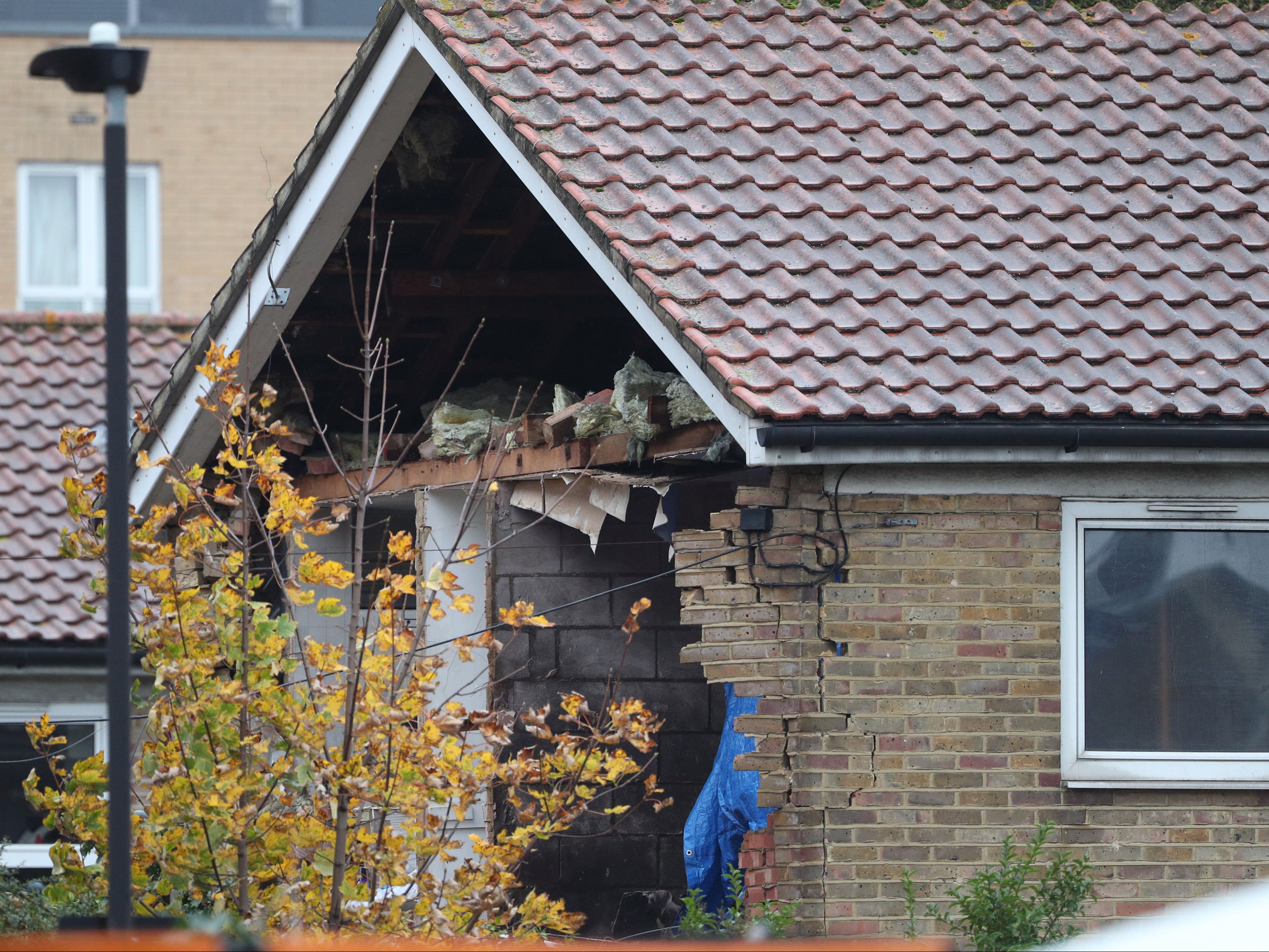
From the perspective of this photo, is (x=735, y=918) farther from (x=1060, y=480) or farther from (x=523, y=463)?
(x=523, y=463)

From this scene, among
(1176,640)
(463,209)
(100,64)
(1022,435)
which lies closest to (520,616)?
(1022,435)

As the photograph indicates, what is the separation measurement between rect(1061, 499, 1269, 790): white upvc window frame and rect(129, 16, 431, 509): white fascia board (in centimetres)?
378

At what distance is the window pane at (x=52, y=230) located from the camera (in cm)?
1945

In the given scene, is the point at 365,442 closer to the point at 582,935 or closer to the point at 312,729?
the point at 312,729

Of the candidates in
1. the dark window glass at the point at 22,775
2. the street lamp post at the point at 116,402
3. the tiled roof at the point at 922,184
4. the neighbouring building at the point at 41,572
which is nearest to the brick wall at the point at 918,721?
the tiled roof at the point at 922,184

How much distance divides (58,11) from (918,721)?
16.9m

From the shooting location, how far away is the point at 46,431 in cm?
1377

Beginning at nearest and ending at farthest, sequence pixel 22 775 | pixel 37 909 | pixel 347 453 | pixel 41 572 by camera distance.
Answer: pixel 37 909
pixel 347 453
pixel 41 572
pixel 22 775

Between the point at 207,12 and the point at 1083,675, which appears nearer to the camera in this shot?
the point at 1083,675

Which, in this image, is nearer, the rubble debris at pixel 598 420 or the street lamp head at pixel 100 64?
the street lamp head at pixel 100 64

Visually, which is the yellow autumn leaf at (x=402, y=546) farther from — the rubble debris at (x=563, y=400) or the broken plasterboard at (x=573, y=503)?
the rubble debris at (x=563, y=400)

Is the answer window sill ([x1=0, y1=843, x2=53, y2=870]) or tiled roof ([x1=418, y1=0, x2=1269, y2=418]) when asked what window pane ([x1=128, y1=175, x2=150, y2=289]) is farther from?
tiled roof ([x1=418, y1=0, x2=1269, y2=418])

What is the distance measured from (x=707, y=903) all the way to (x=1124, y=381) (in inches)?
121

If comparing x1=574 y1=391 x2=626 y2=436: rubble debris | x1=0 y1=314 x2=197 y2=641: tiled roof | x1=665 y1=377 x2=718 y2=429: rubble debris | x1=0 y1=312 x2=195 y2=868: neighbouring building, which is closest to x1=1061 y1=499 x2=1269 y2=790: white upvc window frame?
x1=665 y1=377 x2=718 y2=429: rubble debris
